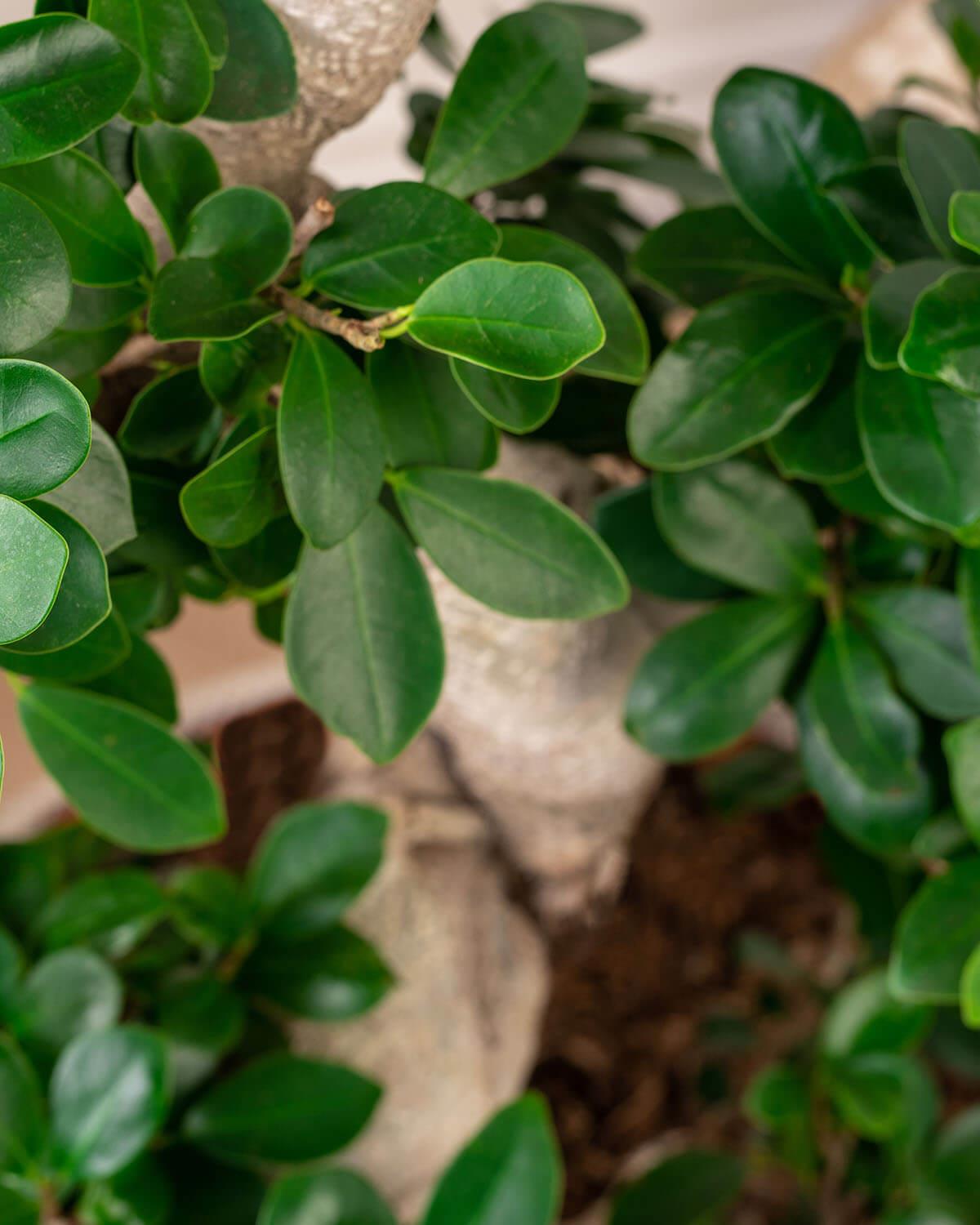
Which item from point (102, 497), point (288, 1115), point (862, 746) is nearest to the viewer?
point (102, 497)

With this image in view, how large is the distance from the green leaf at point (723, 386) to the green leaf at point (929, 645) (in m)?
0.19

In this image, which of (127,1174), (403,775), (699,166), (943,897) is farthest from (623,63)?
(127,1174)

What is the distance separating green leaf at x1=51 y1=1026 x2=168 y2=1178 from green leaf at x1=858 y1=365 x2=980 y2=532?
1.86 feet

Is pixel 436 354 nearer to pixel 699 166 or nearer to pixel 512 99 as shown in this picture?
pixel 512 99

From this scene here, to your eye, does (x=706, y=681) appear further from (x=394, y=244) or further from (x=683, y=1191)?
(x=683, y=1191)

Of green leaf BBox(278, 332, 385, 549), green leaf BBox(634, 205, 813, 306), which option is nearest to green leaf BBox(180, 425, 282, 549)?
green leaf BBox(278, 332, 385, 549)

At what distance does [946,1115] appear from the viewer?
142 centimetres

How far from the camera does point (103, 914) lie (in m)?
0.87

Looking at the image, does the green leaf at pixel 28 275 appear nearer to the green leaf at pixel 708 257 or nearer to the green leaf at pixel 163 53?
the green leaf at pixel 163 53

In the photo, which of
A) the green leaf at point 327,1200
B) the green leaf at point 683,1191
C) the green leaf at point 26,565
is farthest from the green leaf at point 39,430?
the green leaf at point 683,1191

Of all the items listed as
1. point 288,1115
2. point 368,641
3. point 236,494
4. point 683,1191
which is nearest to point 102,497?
point 236,494

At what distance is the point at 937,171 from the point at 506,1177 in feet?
2.23

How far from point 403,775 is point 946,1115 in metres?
0.86

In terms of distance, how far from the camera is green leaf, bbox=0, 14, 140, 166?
422mm
